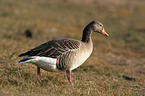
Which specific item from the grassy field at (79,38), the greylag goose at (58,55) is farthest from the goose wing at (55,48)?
the grassy field at (79,38)

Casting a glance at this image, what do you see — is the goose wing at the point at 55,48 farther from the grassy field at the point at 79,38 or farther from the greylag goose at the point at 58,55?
the grassy field at the point at 79,38

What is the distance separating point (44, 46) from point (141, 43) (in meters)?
10.6

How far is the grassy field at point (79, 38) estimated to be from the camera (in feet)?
15.2

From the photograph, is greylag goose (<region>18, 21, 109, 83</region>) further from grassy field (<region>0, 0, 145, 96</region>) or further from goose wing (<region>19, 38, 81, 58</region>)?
grassy field (<region>0, 0, 145, 96</region>)

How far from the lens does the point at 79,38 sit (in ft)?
45.3

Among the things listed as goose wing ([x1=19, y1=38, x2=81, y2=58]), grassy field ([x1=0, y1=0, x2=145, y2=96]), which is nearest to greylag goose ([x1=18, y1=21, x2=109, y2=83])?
goose wing ([x1=19, y1=38, x2=81, y2=58])

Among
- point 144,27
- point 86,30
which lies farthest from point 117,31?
point 86,30

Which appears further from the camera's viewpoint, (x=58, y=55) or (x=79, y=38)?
(x=79, y=38)

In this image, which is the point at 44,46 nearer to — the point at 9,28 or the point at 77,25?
the point at 9,28

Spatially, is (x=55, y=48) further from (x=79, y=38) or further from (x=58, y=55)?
(x=79, y=38)

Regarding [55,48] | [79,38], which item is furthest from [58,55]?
[79,38]

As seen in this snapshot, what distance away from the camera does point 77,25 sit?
62.6 feet

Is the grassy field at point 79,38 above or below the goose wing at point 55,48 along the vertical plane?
below

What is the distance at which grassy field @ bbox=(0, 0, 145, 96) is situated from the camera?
15.2ft
